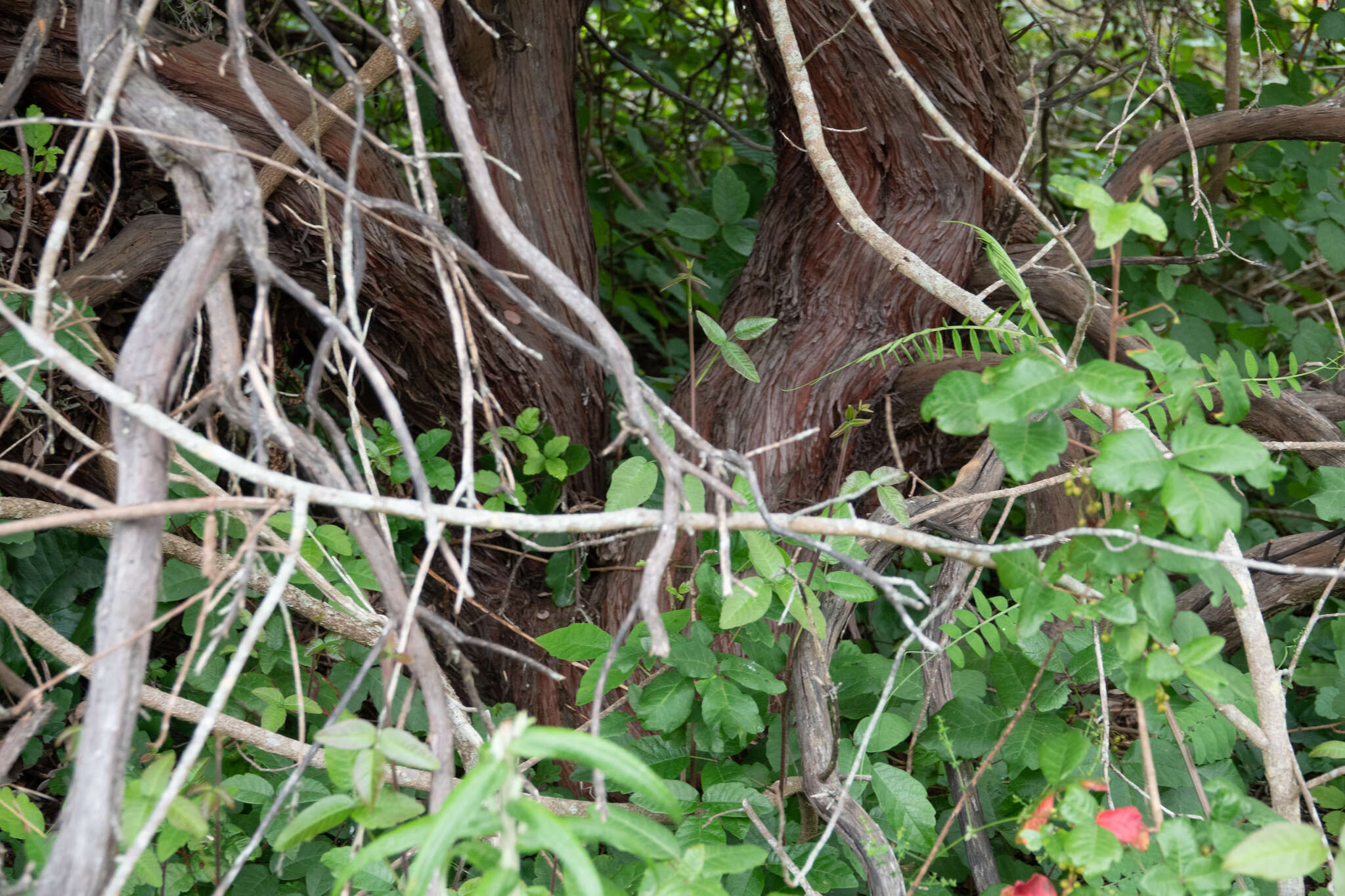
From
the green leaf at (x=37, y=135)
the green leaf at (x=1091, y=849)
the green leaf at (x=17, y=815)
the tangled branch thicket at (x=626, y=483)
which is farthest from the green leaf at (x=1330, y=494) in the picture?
the green leaf at (x=37, y=135)

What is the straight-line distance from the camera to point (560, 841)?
647 mm

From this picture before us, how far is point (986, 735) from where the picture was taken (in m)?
1.36

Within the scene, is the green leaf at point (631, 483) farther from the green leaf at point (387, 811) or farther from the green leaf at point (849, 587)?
the green leaf at point (387, 811)

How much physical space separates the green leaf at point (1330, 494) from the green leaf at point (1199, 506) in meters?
0.79

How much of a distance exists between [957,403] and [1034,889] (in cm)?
56

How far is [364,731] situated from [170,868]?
88 cm

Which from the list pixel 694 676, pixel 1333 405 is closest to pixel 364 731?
pixel 694 676

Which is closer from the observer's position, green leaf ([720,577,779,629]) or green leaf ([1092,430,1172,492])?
green leaf ([1092,430,1172,492])

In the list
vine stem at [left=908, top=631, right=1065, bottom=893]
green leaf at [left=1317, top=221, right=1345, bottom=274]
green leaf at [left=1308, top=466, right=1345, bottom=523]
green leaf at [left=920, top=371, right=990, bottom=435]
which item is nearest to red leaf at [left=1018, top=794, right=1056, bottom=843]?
vine stem at [left=908, top=631, right=1065, bottom=893]

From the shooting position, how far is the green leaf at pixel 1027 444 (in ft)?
2.81

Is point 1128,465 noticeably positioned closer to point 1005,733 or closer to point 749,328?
point 1005,733

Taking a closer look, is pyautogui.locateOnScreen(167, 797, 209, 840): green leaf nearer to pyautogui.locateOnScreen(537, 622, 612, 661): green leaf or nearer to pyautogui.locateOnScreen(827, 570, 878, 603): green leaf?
pyautogui.locateOnScreen(537, 622, 612, 661): green leaf

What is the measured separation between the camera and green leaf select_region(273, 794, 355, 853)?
0.83 m

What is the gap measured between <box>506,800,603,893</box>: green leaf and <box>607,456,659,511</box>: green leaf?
601 millimetres
